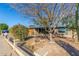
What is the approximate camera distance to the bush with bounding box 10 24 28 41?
371 cm

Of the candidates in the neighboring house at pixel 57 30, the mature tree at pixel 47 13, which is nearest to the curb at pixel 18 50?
the neighboring house at pixel 57 30

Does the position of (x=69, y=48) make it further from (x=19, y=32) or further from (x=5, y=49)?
(x=5, y=49)

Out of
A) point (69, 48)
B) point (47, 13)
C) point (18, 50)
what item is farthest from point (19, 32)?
point (69, 48)

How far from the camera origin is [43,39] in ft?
12.1

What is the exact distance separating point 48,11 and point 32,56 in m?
0.71

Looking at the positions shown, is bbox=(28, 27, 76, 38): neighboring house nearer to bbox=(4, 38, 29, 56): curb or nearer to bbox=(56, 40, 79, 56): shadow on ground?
bbox=(56, 40, 79, 56): shadow on ground

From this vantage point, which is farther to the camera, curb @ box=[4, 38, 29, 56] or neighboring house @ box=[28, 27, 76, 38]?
neighboring house @ box=[28, 27, 76, 38]

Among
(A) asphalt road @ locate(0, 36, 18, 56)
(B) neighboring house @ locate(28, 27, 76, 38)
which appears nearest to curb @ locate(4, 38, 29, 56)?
(A) asphalt road @ locate(0, 36, 18, 56)

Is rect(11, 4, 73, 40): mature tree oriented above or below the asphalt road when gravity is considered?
above

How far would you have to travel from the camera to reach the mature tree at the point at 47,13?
3670mm

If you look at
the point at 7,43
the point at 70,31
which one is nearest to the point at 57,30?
the point at 70,31

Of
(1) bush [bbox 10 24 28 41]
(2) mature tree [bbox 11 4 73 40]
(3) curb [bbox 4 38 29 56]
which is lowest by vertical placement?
(3) curb [bbox 4 38 29 56]

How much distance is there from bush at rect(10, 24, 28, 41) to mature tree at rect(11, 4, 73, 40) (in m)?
0.21

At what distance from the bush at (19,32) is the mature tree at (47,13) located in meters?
0.21
